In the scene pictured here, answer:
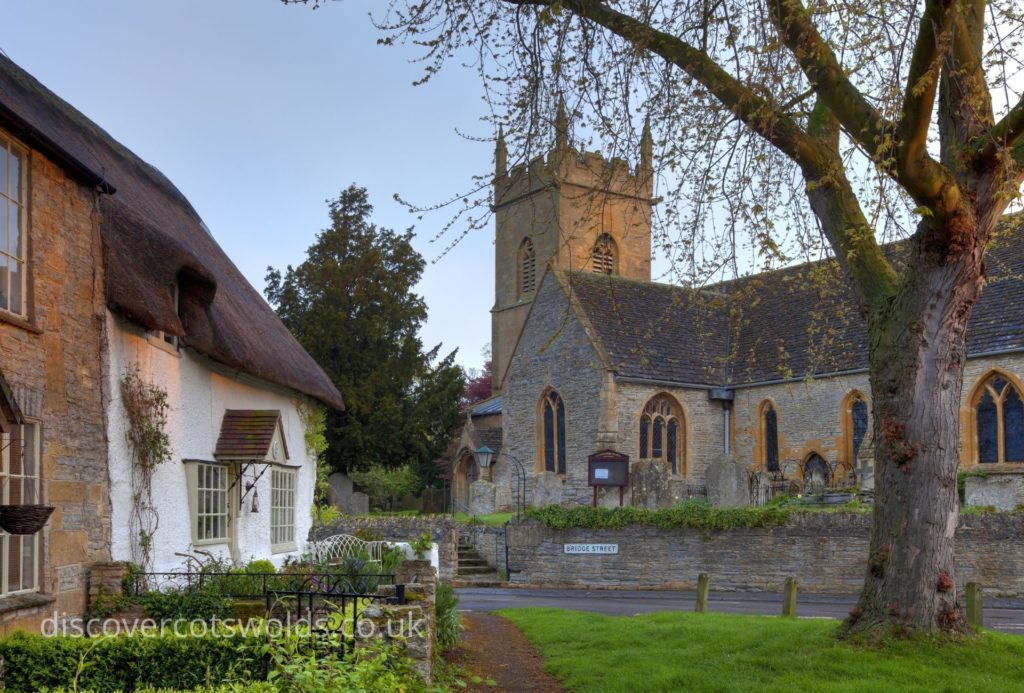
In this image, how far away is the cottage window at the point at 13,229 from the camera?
9.72 m

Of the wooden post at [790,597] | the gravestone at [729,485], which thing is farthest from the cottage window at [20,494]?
the gravestone at [729,485]

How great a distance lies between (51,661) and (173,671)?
885mm

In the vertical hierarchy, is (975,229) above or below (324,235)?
below

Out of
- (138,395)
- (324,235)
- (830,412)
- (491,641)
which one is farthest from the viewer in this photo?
(324,235)

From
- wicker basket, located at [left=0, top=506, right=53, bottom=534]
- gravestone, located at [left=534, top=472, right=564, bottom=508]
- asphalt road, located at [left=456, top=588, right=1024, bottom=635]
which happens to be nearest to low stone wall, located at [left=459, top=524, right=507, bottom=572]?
asphalt road, located at [left=456, top=588, right=1024, bottom=635]

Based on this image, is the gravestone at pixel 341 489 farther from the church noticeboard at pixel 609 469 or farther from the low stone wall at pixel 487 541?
the church noticeboard at pixel 609 469

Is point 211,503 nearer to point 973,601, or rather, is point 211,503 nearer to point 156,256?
point 156,256

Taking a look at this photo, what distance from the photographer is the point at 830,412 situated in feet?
101

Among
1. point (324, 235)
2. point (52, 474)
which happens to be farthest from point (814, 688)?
point (324, 235)

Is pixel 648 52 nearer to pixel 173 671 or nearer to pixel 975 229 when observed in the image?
pixel 975 229

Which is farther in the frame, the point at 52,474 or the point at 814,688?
the point at 52,474

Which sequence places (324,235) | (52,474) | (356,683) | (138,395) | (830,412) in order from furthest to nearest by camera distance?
(324,235)
(830,412)
(138,395)
(52,474)
(356,683)

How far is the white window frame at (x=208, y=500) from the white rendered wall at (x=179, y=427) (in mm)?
115

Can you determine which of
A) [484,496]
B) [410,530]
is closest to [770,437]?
[484,496]
